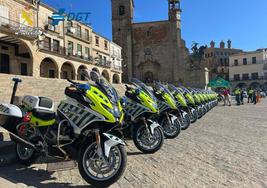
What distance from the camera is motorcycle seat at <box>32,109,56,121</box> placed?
3789 mm

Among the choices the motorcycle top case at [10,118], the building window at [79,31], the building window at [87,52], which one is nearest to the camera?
the motorcycle top case at [10,118]

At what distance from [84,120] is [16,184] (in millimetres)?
1126

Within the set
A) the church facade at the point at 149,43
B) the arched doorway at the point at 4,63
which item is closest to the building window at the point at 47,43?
the arched doorway at the point at 4,63

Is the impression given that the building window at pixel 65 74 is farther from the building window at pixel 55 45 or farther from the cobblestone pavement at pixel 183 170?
the cobblestone pavement at pixel 183 170

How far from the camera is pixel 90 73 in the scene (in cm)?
375

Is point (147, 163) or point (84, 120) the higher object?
point (84, 120)

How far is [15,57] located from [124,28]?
3389 cm

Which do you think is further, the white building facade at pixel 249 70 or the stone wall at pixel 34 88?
the white building facade at pixel 249 70

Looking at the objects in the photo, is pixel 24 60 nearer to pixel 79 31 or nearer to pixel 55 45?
pixel 55 45

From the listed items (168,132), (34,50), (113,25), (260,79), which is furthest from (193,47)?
(168,132)

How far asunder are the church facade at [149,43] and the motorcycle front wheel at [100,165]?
5067 centimetres

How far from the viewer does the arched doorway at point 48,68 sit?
27969mm

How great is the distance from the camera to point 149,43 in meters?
55.4

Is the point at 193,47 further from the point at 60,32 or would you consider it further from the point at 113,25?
the point at 60,32
